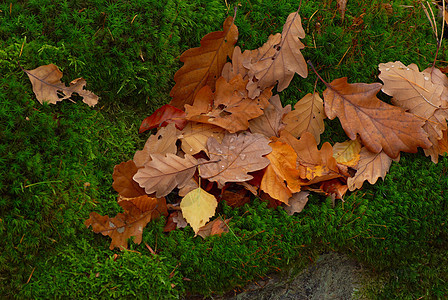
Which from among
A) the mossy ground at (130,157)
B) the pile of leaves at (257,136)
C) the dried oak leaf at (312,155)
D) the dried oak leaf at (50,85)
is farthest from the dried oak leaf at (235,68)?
the dried oak leaf at (50,85)

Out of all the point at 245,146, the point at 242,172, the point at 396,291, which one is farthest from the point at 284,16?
the point at 396,291

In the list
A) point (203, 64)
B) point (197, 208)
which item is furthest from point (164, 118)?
point (197, 208)

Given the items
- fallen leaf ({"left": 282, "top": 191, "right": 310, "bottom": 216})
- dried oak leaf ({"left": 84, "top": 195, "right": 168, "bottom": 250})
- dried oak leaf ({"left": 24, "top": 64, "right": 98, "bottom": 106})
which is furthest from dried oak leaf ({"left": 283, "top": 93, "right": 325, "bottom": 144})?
dried oak leaf ({"left": 24, "top": 64, "right": 98, "bottom": 106})

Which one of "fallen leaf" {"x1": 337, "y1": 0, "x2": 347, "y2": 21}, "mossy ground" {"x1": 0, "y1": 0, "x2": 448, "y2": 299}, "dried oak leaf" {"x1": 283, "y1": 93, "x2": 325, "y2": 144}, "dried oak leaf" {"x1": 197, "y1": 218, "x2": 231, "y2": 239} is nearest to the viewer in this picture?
"mossy ground" {"x1": 0, "y1": 0, "x2": 448, "y2": 299}

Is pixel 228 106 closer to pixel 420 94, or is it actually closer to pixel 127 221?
pixel 127 221

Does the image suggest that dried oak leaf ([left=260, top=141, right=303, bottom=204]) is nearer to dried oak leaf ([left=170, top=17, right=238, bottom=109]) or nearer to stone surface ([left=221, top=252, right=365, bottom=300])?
stone surface ([left=221, top=252, right=365, bottom=300])

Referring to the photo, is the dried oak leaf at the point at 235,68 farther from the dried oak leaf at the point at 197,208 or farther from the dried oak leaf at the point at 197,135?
the dried oak leaf at the point at 197,208

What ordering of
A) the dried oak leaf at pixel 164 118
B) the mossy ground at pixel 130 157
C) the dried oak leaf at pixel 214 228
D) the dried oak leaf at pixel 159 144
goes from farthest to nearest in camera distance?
→ 1. the dried oak leaf at pixel 164 118
2. the dried oak leaf at pixel 159 144
3. the dried oak leaf at pixel 214 228
4. the mossy ground at pixel 130 157
